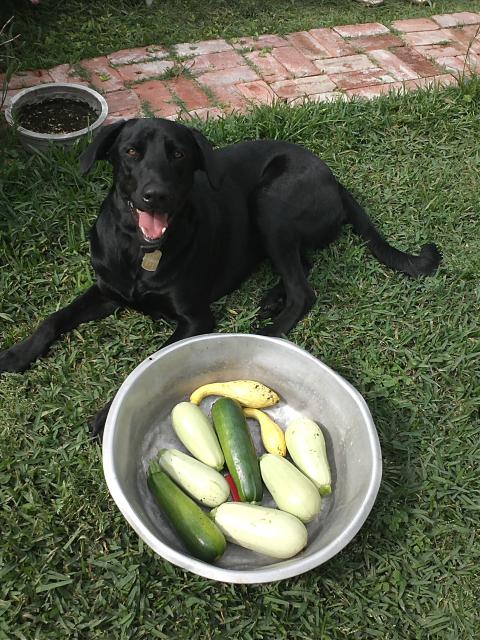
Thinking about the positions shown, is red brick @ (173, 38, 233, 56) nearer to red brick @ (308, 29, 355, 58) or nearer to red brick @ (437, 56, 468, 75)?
red brick @ (308, 29, 355, 58)

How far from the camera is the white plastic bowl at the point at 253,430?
179 cm

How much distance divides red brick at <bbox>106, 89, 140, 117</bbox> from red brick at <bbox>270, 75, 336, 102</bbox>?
→ 3.27 ft

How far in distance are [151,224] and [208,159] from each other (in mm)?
330

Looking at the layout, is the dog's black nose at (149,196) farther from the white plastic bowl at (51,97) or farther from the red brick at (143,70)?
the red brick at (143,70)

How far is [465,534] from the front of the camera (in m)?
2.24

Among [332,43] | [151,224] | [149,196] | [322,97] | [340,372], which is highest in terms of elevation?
[149,196]

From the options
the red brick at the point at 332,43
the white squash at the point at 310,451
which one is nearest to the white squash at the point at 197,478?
the white squash at the point at 310,451

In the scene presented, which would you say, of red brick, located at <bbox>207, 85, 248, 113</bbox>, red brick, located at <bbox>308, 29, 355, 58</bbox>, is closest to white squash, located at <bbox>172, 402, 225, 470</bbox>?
red brick, located at <bbox>207, 85, 248, 113</bbox>

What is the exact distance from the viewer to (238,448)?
214 centimetres

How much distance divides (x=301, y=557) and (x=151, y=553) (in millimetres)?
506

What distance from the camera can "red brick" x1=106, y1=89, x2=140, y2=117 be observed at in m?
3.84

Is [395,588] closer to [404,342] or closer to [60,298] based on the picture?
[404,342]

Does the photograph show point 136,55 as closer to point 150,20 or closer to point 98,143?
point 150,20

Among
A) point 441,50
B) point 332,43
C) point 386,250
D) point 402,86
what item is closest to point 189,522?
point 386,250
